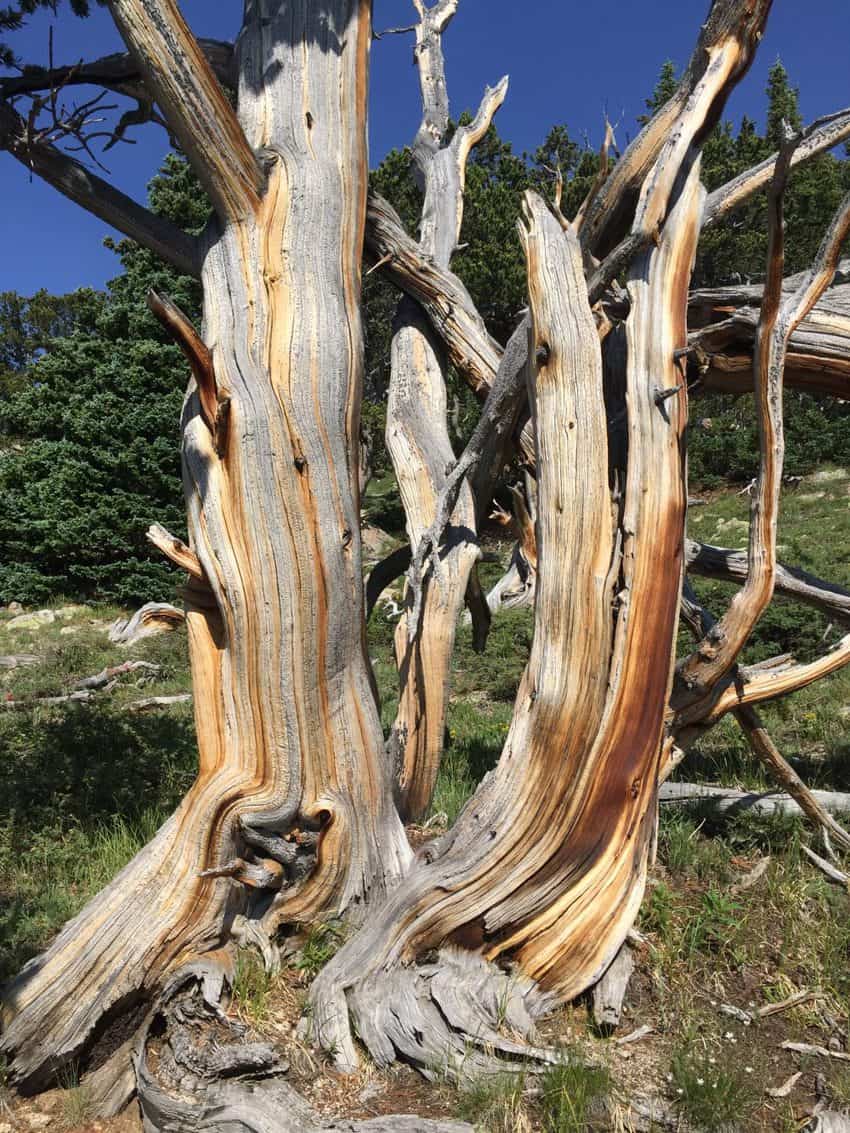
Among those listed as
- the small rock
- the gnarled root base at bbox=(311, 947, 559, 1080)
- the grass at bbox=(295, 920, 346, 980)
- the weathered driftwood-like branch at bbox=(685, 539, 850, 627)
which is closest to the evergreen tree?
the small rock

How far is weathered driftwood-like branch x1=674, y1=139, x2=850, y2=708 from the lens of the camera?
3.28 metres

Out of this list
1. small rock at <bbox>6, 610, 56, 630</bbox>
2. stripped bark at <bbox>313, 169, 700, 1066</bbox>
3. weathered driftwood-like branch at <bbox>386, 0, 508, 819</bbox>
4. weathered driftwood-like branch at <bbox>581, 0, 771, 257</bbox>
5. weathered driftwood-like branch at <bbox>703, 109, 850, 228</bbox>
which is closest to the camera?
stripped bark at <bbox>313, 169, 700, 1066</bbox>

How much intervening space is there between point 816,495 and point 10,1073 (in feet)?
63.3

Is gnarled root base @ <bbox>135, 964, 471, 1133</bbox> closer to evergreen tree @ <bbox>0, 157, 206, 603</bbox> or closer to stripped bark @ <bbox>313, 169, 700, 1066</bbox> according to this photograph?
stripped bark @ <bbox>313, 169, 700, 1066</bbox>

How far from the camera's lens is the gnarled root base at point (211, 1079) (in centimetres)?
250

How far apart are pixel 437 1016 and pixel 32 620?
13273 mm

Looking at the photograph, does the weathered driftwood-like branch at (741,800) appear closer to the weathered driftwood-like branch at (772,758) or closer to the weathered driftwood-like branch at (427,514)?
the weathered driftwood-like branch at (772,758)

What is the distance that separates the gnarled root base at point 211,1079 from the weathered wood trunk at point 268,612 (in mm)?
170

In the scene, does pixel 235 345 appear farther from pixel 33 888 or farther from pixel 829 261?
pixel 33 888

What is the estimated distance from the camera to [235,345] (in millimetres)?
3295

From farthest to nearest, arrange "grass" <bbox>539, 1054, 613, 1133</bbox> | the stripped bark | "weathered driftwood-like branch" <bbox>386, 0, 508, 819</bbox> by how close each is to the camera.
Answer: "weathered driftwood-like branch" <bbox>386, 0, 508, 819</bbox>
the stripped bark
"grass" <bbox>539, 1054, 613, 1133</bbox>

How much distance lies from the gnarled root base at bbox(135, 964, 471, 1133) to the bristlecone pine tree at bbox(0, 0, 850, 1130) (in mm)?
14

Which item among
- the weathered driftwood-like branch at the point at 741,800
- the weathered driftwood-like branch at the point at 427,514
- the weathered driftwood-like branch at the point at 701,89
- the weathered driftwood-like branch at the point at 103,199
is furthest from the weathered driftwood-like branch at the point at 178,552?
the weathered driftwood-like branch at the point at 741,800

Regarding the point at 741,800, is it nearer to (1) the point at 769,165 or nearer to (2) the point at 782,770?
(2) the point at 782,770
